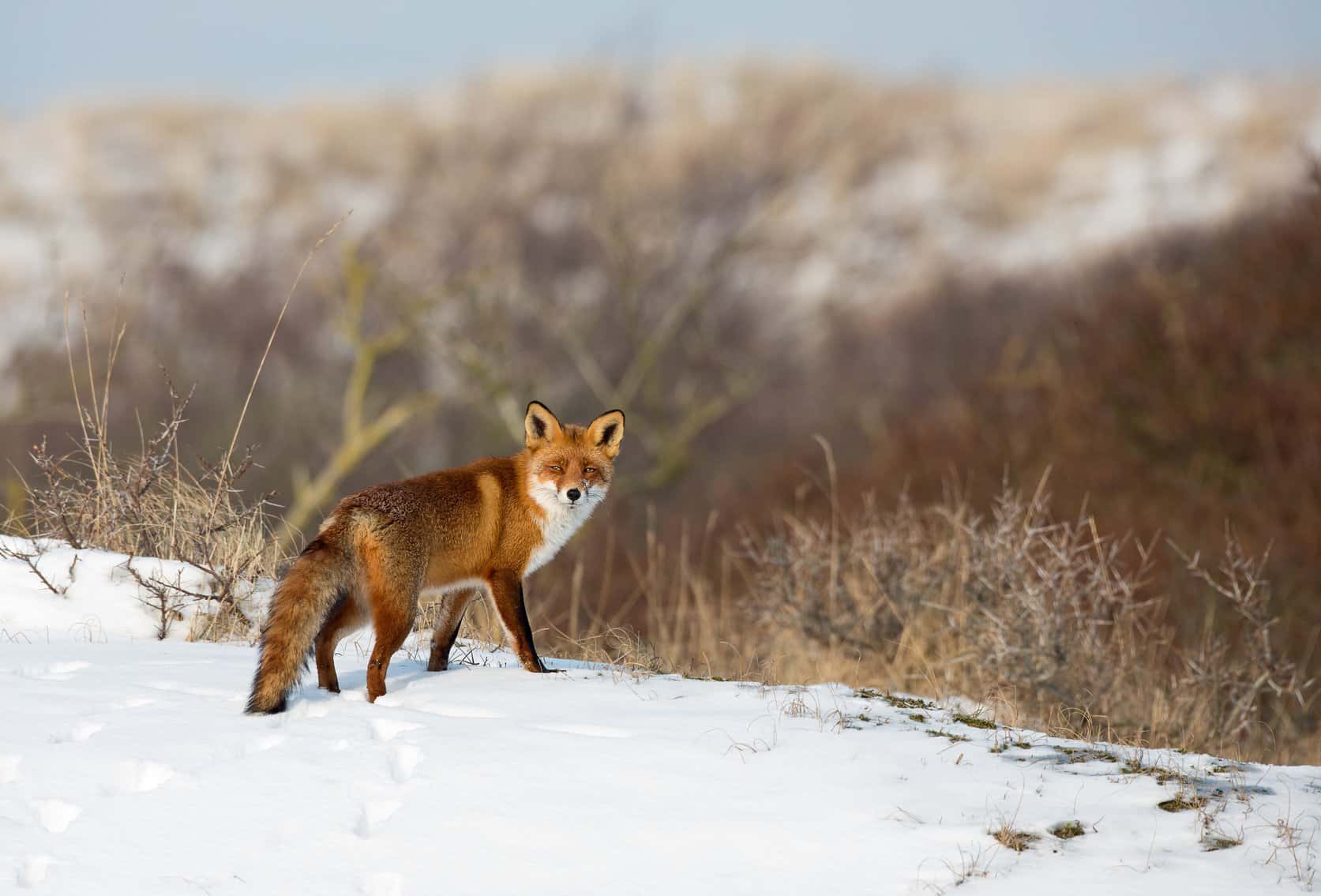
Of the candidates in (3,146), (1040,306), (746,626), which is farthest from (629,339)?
(3,146)

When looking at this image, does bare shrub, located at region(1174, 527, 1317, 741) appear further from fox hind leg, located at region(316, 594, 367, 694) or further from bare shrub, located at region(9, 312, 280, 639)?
bare shrub, located at region(9, 312, 280, 639)

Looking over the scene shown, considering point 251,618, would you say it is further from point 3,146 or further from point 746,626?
point 3,146

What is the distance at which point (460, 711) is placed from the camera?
16.1 ft

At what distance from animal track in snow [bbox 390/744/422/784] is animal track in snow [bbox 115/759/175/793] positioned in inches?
28.6

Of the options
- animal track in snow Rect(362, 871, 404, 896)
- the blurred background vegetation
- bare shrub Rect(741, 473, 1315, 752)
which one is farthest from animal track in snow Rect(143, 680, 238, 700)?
bare shrub Rect(741, 473, 1315, 752)

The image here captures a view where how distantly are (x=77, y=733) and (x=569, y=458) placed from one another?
7.37 ft

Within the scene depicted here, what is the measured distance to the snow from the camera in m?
3.74

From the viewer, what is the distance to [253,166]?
80.6 meters

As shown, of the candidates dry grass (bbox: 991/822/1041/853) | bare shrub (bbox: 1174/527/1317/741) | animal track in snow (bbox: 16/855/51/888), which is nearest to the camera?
animal track in snow (bbox: 16/855/51/888)

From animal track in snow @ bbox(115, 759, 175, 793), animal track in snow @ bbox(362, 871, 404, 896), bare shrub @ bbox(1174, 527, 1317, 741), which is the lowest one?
bare shrub @ bbox(1174, 527, 1317, 741)

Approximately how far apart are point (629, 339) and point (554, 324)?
9.10 ft

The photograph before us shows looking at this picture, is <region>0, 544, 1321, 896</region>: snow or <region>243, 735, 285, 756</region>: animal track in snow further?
<region>243, 735, 285, 756</region>: animal track in snow

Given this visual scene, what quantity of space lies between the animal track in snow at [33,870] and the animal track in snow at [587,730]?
1.67 m

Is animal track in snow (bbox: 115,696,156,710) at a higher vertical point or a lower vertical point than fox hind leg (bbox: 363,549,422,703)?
lower
